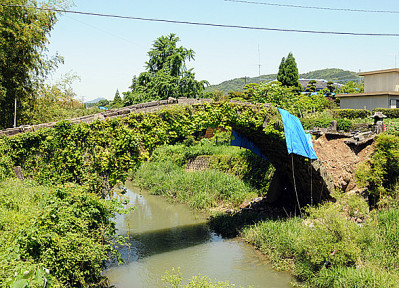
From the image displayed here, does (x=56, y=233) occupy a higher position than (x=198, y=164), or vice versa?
(x=56, y=233)

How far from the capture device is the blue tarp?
10.4 m

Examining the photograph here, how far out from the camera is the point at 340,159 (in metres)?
A: 11.7

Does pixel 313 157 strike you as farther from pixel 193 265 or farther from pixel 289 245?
pixel 193 265

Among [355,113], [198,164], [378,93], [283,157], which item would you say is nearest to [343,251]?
[283,157]

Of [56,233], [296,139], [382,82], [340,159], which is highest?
[382,82]

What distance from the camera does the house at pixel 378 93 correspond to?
2477cm

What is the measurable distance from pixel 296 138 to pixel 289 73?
30005 millimetres

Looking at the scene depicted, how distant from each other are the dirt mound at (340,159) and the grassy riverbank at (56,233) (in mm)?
6876

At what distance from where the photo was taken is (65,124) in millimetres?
8602

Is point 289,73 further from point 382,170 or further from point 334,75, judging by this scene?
point 334,75

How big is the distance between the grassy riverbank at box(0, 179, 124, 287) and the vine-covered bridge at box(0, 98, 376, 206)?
207 centimetres

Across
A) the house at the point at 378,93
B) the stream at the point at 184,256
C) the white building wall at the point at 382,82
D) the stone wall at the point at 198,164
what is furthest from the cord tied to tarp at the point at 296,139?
the white building wall at the point at 382,82

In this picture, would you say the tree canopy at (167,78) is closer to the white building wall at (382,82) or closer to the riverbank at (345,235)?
the white building wall at (382,82)

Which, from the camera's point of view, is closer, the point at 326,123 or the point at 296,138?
the point at 296,138
